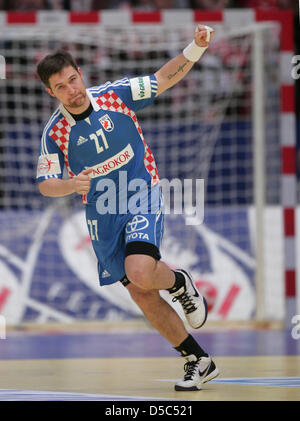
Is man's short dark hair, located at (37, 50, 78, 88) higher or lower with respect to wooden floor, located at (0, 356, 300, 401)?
higher

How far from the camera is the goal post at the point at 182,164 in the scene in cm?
882

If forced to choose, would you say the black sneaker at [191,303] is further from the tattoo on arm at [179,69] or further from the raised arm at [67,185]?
the tattoo on arm at [179,69]

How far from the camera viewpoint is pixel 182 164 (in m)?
9.63

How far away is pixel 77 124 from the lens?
5055mm

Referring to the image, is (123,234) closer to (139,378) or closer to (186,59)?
(139,378)

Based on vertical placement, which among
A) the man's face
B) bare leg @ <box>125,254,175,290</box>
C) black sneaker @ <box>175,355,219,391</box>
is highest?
the man's face

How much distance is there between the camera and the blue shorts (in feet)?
16.1

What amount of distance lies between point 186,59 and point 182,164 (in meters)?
4.57

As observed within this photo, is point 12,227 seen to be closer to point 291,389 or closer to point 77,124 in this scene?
point 77,124

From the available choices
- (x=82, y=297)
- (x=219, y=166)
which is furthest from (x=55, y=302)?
(x=219, y=166)

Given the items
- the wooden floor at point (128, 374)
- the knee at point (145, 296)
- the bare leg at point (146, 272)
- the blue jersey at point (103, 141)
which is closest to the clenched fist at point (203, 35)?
the blue jersey at point (103, 141)

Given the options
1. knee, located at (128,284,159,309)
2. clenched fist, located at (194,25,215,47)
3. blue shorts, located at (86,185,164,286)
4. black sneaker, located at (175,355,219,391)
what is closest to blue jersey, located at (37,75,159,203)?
blue shorts, located at (86,185,164,286)

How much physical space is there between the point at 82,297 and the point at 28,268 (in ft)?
2.02

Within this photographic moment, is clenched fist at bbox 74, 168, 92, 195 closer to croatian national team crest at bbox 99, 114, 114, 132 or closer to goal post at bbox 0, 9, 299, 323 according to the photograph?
croatian national team crest at bbox 99, 114, 114, 132
